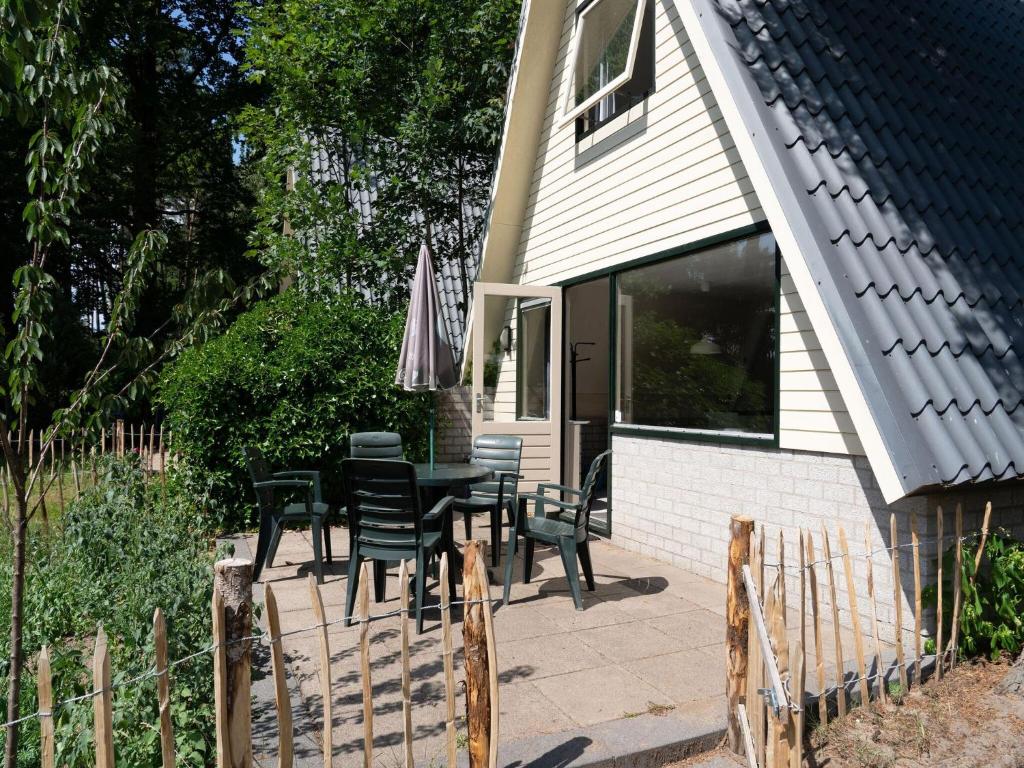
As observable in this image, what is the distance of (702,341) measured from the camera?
21.2 ft

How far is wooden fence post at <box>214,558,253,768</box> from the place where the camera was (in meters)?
2.19

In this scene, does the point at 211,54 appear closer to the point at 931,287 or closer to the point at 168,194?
the point at 168,194

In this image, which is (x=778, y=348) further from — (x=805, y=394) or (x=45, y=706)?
(x=45, y=706)

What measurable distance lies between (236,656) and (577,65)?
7.28 m

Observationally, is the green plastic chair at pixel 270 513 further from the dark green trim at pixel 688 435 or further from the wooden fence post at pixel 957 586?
the wooden fence post at pixel 957 586

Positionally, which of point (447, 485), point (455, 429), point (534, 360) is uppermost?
point (534, 360)

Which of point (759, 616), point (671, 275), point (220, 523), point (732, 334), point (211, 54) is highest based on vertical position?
point (211, 54)

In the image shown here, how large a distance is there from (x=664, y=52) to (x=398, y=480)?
4.42 m

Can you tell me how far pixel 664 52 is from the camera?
257 inches

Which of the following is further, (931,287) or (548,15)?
(548,15)

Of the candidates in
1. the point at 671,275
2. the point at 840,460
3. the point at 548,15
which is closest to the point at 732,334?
the point at 671,275

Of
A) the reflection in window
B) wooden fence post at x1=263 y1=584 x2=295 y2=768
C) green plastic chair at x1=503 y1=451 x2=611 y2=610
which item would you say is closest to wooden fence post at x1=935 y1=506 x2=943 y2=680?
green plastic chair at x1=503 y1=451 x2=611 y2=610

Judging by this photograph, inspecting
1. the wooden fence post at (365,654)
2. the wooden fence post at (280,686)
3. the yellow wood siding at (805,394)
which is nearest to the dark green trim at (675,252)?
the yellow wood siding at (805,394)

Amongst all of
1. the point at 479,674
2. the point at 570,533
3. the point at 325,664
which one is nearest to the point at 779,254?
the point at 570,533
